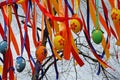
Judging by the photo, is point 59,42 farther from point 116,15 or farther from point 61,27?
point 116,15

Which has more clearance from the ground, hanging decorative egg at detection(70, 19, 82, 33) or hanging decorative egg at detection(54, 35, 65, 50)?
hanging decorative egg at detection(70, 19, 82, 33)

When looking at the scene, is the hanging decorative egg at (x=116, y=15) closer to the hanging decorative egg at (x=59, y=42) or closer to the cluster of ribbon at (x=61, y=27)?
the cluster of ribbon at (x=61, y=27)

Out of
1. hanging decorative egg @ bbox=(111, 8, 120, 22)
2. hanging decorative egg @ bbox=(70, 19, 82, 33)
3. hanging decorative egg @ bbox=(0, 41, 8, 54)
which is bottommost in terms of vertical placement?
hanging decorative egg @ bbox=(0, 41, 8, 54)

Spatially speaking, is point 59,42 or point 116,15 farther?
point 116,15

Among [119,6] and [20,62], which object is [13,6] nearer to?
[20,62]

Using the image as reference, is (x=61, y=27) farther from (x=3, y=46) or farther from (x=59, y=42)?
(x=3, y=46)

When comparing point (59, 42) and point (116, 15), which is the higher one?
point (116, 15)

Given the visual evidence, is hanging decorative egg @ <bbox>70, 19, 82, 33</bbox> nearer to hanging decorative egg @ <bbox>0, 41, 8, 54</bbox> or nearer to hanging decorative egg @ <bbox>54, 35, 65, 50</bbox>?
hanging decorative egg @ <bbox>54, 35, 65, 50</bbox>

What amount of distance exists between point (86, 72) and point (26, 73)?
4.02 feet

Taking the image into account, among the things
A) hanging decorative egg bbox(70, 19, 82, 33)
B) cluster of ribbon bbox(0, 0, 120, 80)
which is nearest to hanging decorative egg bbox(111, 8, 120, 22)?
cluster of ribbon bbox(0, 0, 120, 80)

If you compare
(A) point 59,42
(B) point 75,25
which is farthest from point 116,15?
(A) point 59,42

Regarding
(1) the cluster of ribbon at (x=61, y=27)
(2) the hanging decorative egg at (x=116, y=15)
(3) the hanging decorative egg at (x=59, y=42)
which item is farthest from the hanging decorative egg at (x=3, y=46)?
(2) the hanging decorative egg at (x=116, y=15)

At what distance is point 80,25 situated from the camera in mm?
2184

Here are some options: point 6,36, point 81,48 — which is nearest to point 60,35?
point 6,36
